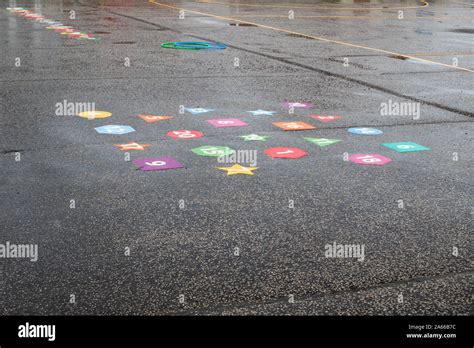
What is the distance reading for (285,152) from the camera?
5875mm

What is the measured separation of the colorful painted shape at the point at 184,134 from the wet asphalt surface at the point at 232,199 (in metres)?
0.14

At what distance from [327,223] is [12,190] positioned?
2155mm

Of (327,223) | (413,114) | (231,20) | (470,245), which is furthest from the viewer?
(231,20)

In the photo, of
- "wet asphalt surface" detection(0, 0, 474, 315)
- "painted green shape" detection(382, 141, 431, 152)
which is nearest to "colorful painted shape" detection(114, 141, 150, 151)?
"wet asphalt surface" detection(0, 0, 474, 315)

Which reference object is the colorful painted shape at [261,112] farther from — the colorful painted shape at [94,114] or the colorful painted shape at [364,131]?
the colorful painted shape at [94,114]

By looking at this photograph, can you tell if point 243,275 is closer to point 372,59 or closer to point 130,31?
point 372,59

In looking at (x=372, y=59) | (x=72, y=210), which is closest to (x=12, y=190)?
(x=72, y=210)

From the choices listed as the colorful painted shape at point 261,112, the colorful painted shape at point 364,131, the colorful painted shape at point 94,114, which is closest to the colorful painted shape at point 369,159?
the colorful painted shape at point 364,131

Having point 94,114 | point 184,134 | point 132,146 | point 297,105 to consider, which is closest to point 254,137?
point 184,134

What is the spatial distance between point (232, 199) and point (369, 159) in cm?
153

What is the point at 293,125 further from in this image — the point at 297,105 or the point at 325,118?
the point at 297,105

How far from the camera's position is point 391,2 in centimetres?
2970
